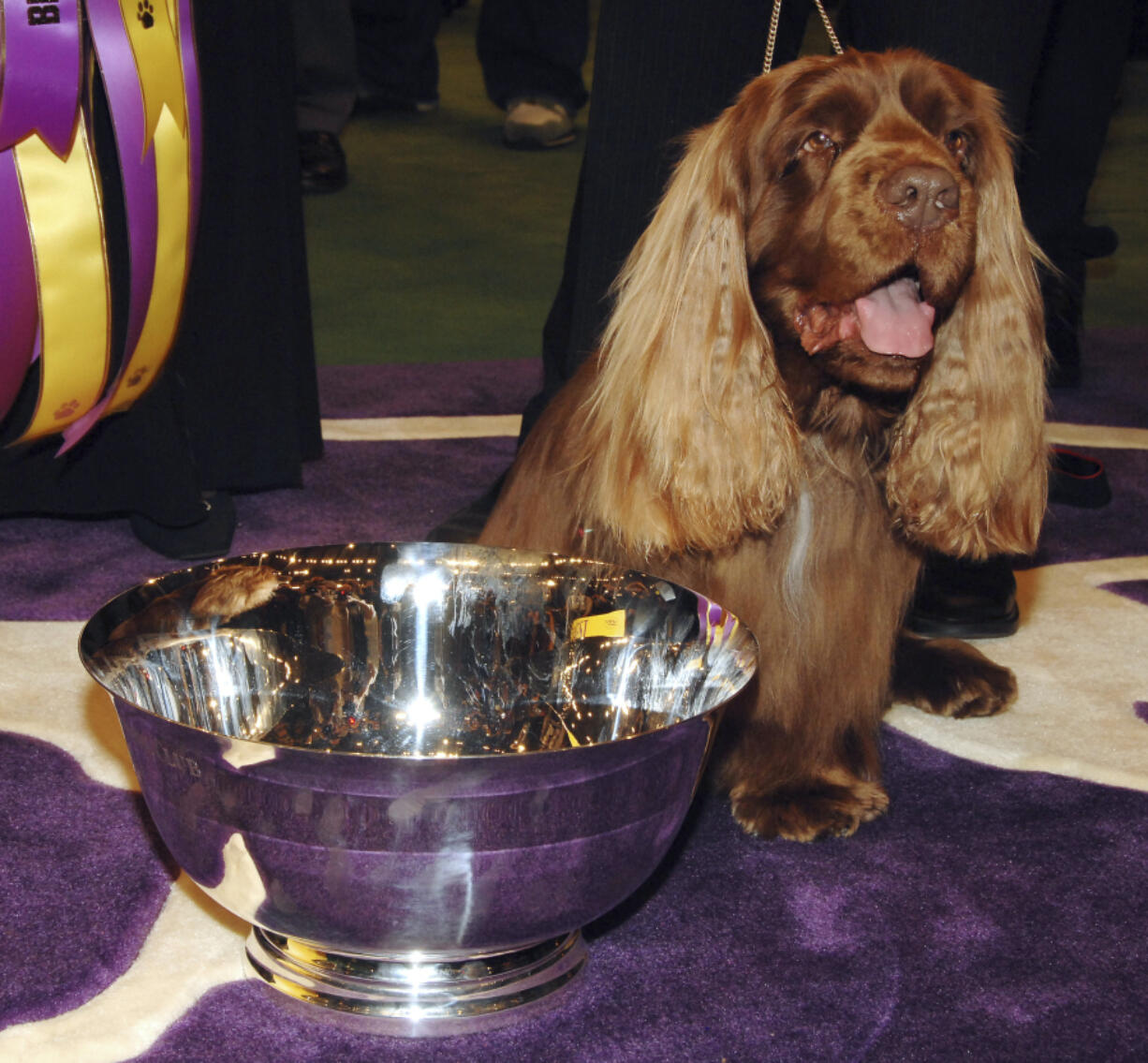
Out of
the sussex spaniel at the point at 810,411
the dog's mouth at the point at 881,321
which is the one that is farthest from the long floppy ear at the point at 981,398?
the dog's mouth at the point at 881,321

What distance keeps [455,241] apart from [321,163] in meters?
0.84

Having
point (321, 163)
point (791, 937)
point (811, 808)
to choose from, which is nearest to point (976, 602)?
point (811, 808)

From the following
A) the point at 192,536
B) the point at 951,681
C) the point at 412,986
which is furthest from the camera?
the point at 192,536

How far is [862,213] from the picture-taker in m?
1.45

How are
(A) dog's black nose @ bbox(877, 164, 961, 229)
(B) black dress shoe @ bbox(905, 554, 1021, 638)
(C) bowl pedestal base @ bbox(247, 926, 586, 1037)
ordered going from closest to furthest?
(C) bowl pedestal base @ bbox(247, 926, 586, 1037), (A) dog's black nose @ bbox(877, 164, 961, 229), (B) black dress shoe @ bbox(905, 554, 1021, 638)

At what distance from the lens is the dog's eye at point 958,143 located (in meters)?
1.62

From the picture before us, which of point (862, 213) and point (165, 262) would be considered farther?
point (165, 262)

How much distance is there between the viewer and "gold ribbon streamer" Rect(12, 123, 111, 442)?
174 centimetres

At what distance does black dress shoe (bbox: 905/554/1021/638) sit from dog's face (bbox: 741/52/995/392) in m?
0.68

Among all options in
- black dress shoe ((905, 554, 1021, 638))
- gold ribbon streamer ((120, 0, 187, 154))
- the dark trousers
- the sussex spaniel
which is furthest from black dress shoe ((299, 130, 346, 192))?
the sussex spaniel

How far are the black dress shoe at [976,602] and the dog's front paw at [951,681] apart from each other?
0.18 m

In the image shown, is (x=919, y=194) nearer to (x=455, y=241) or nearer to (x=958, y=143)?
(x=958, y=143)

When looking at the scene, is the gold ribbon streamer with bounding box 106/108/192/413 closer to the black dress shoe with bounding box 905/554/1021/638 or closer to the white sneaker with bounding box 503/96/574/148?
the black dress shoe with bounding box 905/554/1021/638

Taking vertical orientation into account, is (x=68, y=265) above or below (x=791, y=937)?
above
